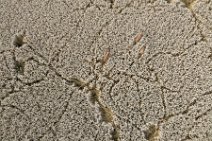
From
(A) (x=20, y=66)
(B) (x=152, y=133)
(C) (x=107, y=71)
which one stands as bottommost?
(B) (x=152, y=133)

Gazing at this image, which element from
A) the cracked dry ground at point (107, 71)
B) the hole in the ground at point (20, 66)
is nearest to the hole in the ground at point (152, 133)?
the cracked dry ground at point (107, 71)

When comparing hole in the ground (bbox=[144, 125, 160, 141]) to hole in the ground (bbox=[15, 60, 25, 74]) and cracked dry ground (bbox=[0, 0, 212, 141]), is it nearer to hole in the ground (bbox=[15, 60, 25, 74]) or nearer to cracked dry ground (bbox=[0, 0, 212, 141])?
cracked dry ground (bbox=[0, 0, 212, 141])

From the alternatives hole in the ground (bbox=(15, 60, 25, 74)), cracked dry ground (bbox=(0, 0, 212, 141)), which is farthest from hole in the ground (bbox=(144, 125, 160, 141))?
hole in the ground (bbox=(15, 60, 25, 74))

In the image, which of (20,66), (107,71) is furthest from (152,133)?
(20,66)

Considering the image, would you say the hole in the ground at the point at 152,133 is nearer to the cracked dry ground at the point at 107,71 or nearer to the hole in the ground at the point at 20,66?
the cracked dry ground at the point at 107,71

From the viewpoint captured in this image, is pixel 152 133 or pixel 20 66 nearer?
pixel 152 133

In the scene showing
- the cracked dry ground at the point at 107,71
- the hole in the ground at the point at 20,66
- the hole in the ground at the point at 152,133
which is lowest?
the hole in the ground at the point at 152,133

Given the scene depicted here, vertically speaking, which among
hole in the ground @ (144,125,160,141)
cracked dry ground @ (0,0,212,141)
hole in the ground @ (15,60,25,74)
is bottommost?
hole in the ground @ (144,125,160,141)

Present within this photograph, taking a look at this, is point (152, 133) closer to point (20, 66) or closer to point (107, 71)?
point (107, 71)

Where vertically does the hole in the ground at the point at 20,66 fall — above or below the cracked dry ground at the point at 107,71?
above
